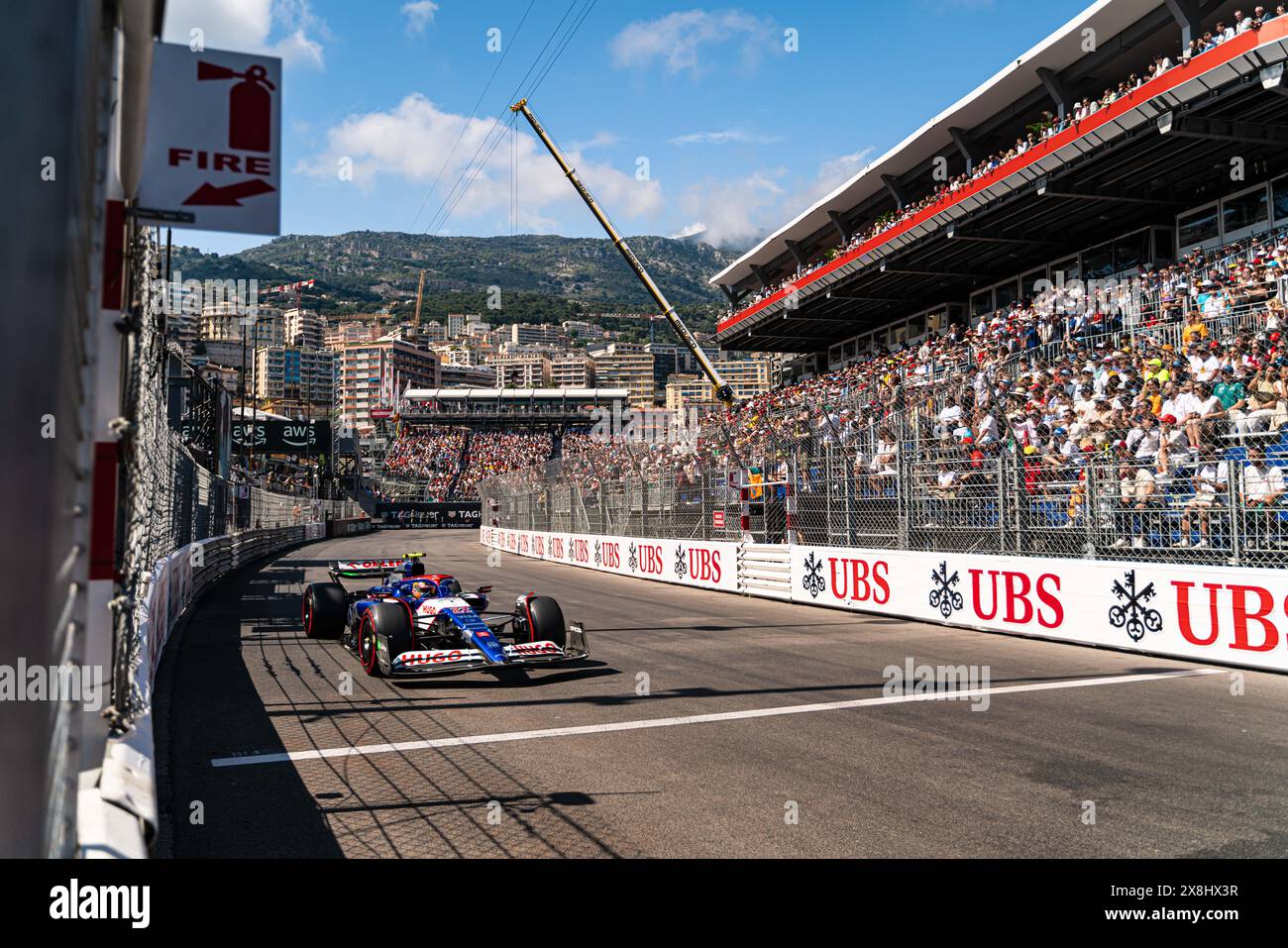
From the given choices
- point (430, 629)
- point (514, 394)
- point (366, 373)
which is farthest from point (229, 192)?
point (366, 373)

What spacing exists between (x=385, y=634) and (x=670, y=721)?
2728mm

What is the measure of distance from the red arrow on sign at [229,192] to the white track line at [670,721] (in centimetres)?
370

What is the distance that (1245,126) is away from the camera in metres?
16.2

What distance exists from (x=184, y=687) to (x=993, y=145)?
76.8 feet

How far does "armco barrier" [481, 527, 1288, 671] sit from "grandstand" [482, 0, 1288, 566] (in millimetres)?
305

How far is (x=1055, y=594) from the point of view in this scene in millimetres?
10062

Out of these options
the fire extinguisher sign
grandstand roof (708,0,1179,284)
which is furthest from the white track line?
grandstand roof (708,0,1179,284)

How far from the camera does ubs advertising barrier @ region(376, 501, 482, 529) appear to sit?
6197cm

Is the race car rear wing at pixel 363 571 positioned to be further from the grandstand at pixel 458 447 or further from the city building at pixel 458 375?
the city building at pixel 458 375

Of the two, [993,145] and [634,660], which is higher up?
[993,145]

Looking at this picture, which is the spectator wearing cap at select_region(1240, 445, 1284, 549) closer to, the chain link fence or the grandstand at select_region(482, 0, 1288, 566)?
the grandstand at select_region(482, 0, 1288, 566)

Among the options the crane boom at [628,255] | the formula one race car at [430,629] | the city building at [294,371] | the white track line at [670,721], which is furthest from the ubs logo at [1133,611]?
the city building at [294,371]
